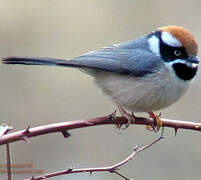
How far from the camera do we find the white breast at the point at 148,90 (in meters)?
3.79

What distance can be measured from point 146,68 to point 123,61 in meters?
0.21

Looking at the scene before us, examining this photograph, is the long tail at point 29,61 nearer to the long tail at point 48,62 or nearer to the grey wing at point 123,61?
the long tail at point 48,62

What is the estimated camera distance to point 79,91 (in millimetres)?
6238

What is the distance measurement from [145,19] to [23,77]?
69.6 inches

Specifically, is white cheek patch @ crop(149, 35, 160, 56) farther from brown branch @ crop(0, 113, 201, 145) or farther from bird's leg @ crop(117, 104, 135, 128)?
brown branch @ crop(0, 113, 201, 145)

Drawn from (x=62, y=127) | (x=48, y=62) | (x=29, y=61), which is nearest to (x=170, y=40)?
(x=48, y=62)

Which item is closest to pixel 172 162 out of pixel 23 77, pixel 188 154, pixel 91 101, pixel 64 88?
pixel 188 154

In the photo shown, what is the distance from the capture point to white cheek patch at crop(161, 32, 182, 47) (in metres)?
3.62

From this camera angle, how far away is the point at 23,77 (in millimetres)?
6160

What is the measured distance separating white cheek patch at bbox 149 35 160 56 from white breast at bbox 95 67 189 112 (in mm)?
166

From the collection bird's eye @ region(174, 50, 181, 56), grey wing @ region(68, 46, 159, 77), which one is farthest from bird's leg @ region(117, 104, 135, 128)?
bird's eye @ region(174, 50, 181, 56)

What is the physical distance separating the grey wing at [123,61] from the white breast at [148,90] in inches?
2.3

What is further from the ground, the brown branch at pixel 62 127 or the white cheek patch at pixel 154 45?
the white cheek patch at pixel 154 45

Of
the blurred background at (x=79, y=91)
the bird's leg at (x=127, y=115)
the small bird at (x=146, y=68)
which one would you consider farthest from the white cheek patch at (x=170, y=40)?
the blurred background at (x=79, y=91)
